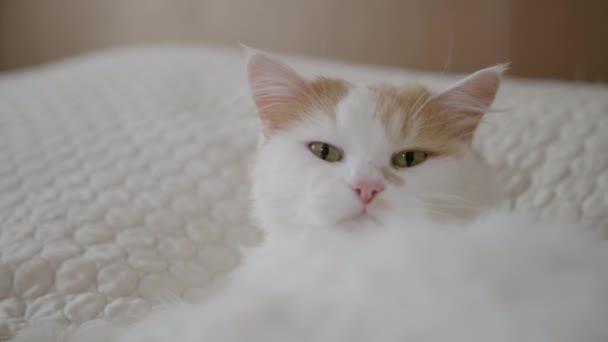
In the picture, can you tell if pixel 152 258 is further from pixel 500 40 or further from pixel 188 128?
pixel 500 40

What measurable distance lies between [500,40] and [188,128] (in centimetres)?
83

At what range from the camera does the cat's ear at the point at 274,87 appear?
89cm

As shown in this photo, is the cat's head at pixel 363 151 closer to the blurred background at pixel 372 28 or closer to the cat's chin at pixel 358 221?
the cat's chin at pixel 358 221

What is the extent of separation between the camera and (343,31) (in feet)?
4.15

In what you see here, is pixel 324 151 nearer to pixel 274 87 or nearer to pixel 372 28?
pixel 274 87

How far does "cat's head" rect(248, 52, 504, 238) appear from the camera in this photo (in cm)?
75

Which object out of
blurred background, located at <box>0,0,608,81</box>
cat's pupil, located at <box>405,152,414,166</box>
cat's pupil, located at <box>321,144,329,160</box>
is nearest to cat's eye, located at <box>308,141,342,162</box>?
cat's pupil, located at <box>321,144,329,160</box>

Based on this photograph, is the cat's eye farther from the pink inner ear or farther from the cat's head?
the pink inner ear

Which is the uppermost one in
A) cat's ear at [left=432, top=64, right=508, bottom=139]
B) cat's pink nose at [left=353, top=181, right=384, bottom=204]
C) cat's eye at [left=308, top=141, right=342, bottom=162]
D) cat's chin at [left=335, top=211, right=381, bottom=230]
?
cat's ear at [left=432, top=64, right=508, bottom=139]

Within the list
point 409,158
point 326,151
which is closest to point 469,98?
point 409,158

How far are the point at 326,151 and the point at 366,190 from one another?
126 mm

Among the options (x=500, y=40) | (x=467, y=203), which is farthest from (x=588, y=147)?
(x=467, y=203)

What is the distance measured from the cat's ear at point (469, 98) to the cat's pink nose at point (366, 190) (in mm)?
228

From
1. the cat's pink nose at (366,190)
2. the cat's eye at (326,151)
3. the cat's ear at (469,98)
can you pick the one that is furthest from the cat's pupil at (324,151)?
the cat's ear at (469,98)
